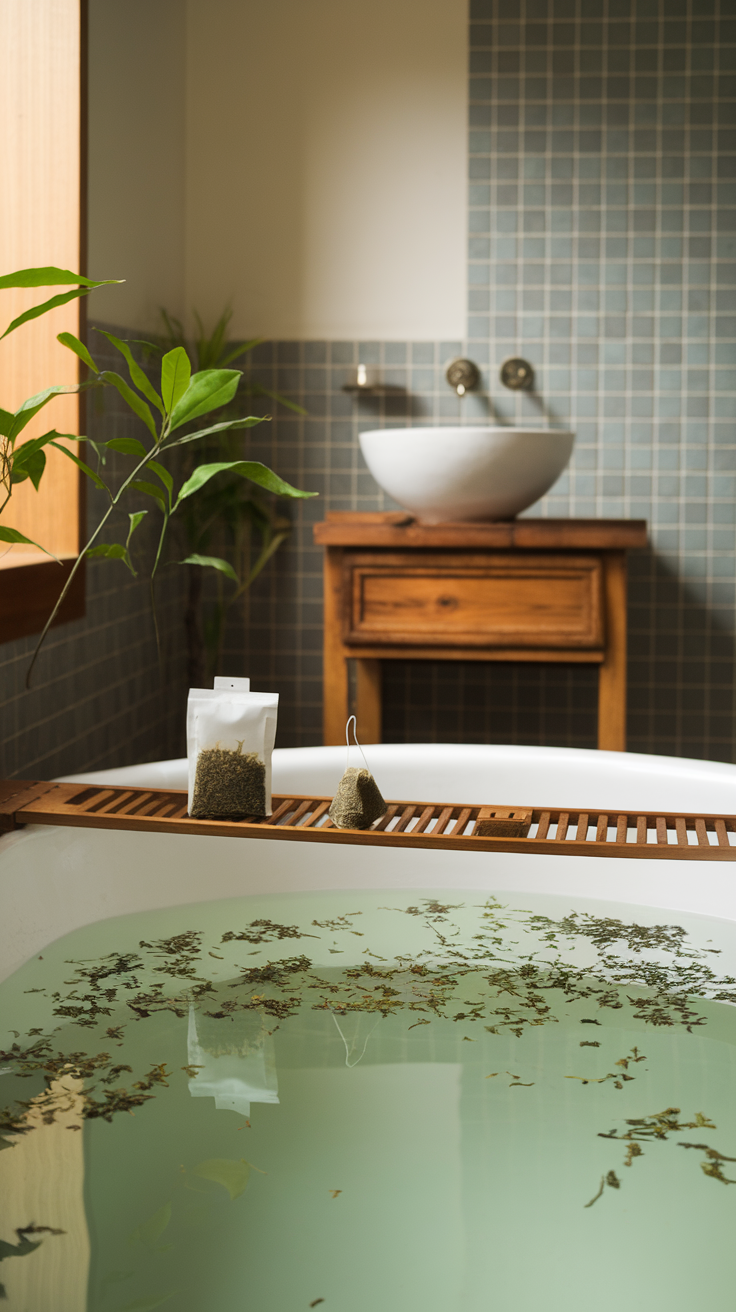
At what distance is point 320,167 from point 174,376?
6.77 feet

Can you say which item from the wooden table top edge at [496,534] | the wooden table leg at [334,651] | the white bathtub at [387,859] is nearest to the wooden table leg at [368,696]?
the wooden table leg at [334,651]

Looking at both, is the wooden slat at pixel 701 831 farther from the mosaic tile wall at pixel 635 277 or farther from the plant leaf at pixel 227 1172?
the mosaic tile wall at pixel 635 277

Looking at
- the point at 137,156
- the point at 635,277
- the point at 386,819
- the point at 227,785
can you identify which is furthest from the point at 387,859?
the point at 635,277

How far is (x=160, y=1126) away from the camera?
111 centimetres

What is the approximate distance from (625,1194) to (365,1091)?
294 millimetres

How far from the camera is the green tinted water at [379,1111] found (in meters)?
0.91

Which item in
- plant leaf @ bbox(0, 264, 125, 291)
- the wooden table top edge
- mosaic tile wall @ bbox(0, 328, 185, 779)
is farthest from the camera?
the wooden table top edge

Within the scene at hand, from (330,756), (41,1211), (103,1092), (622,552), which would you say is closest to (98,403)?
(330,756)

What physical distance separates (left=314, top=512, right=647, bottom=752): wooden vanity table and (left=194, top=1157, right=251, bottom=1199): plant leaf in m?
1.56

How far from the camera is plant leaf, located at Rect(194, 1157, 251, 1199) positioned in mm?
1014

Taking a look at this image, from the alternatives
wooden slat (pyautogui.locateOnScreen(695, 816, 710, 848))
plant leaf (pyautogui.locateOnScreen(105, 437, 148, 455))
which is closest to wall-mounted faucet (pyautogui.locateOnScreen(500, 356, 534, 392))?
plant leaf (pyautogui.locateOnScreen(105, 437, 148, 455))

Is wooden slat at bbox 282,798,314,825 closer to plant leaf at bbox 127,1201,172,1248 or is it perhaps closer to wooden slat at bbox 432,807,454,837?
wooden slat at bbox 432,807,454,837

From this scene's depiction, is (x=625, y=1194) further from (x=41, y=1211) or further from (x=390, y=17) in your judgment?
(x=390, y=17)

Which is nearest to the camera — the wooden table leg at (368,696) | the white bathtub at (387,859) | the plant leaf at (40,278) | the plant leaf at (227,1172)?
the plant leaf at (227,1172)
